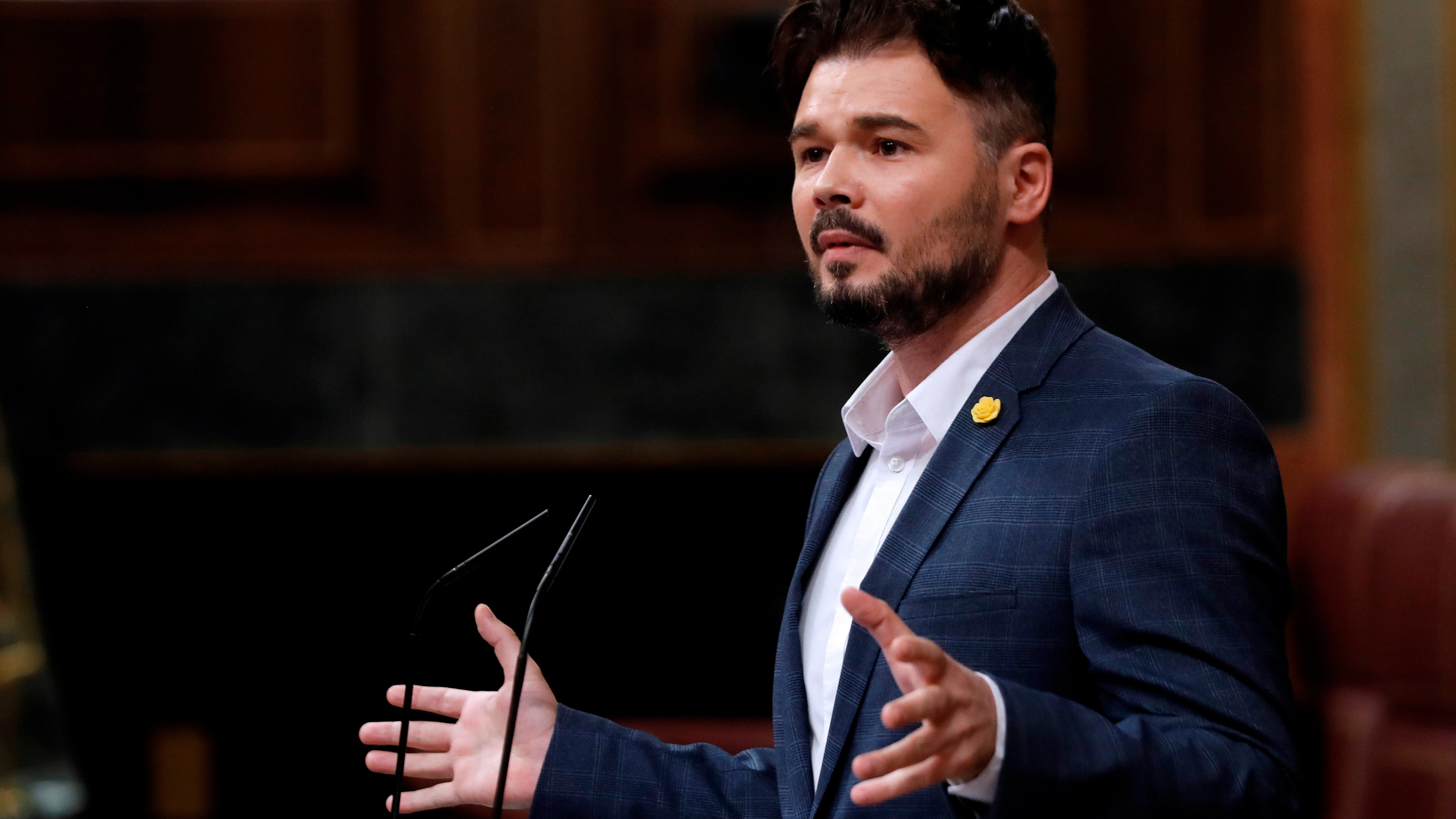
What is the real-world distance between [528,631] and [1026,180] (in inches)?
24.1

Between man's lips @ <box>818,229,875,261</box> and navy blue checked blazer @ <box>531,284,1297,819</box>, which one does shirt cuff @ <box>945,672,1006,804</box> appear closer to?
navy blue checked blazer @ <box>531,284,1297,819</box>

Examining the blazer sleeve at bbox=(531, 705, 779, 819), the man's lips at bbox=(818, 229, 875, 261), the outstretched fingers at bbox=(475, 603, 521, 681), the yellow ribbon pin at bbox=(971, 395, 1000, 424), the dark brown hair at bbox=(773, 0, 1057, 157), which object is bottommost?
the blazer sleeve at bbox=(531, 705, 779, 819)

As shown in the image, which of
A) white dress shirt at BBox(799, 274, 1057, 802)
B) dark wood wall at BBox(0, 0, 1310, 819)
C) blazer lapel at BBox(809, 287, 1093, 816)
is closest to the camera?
blazer lapel at BBox(809, 287, 1093, 816)

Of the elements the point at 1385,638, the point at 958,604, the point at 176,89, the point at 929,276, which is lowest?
the point at 1385,638

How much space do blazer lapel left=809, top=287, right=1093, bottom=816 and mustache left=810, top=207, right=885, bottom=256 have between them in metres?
0.15

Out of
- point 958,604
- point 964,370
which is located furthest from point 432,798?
point 964,370

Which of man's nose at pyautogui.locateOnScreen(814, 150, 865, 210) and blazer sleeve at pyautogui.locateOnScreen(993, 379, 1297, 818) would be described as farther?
man's nose at pyautogui.locateOnScreen(814, 150, 865, 210)

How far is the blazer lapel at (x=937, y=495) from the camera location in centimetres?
115

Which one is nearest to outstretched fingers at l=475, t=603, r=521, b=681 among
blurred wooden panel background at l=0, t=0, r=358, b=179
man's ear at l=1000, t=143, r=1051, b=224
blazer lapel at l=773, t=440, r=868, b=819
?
blazer lapel at l=773, t=440, r=868, b=819

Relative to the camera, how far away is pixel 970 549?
112cm

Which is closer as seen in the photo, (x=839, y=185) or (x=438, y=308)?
(x=839, y=185)

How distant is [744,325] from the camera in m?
3.00

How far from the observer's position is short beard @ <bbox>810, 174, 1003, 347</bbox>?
123cm

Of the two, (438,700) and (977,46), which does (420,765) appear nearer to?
Answer: (438,700)
